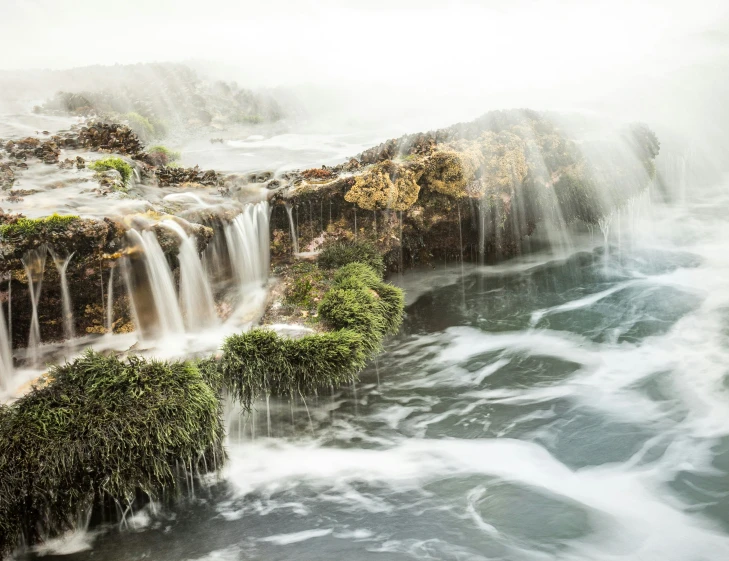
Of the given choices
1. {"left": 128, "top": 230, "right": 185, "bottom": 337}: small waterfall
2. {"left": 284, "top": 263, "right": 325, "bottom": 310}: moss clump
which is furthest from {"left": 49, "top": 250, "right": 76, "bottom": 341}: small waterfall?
{"left": 284, "top": 263, "right": 325, "bottom": 310}: moss clump

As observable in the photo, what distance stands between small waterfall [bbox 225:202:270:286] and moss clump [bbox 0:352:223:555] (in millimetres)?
4752

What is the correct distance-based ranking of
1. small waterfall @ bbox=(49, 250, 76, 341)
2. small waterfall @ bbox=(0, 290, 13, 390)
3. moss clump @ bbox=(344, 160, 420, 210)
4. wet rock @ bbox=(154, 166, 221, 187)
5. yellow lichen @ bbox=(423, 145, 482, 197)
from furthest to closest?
yellow lichen @ bbox=(423, 145, 482, 197), wet rock @ bbox=(154, 166, 221, 187), moss clump @ bbox=(344, 160, 420, 210), small waterfall @ bbox=(49, 250, 76, 341), small waterfall @ bbox=(0, 290, 13, 390)

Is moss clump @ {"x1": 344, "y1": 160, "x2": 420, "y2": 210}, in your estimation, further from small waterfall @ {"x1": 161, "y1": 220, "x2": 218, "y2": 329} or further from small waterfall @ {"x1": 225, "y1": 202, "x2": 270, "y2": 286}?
small waterfall @ {"x1": 161, "y1": 220, "x2": 218, "y2": 329}

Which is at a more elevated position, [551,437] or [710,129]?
[710,129]

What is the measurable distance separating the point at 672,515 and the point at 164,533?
7.35 meters

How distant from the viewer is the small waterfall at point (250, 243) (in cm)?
1210

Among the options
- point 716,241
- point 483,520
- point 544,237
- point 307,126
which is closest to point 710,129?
point 716,241

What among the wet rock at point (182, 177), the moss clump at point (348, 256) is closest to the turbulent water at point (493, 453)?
the moss clump at point (348, 256)

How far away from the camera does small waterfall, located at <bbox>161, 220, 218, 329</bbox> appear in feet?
34.1

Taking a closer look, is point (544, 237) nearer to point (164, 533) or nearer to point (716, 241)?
point (716, 241)

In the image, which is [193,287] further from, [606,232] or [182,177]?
[606,232]

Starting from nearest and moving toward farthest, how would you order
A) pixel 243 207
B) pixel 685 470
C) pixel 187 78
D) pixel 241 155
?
pixel 685 470
pixel 243 207
pixel 241 155
pixel 187 78

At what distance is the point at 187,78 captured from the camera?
30.4m

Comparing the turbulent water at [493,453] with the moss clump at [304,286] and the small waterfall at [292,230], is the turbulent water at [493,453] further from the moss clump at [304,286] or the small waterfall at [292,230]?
the small waterfall at [292,230]
